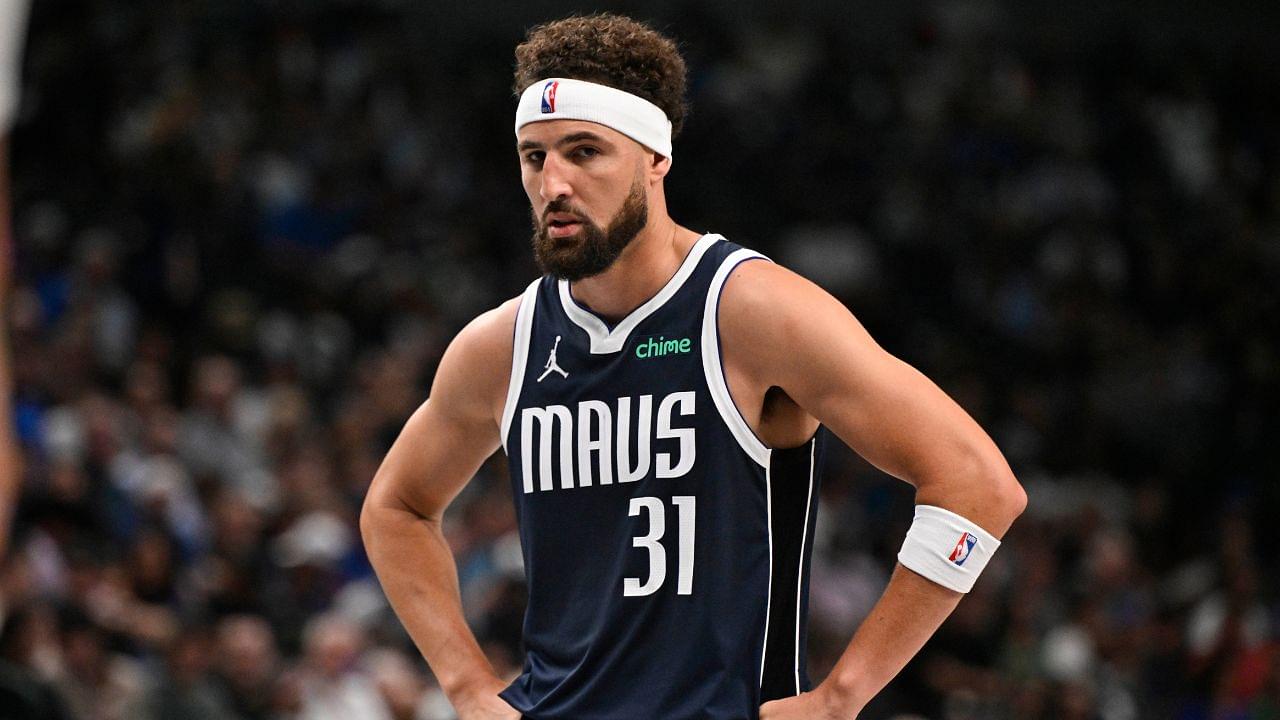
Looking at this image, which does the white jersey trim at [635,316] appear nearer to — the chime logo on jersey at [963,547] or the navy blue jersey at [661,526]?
the navy blue jersey at [661,526]

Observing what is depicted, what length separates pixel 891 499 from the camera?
12070 millimetres

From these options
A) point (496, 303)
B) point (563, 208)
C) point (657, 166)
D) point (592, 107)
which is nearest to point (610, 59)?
point (592, 107)

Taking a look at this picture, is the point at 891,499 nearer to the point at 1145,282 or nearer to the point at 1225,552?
the point at 1225,552

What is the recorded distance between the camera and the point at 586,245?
3873 mm

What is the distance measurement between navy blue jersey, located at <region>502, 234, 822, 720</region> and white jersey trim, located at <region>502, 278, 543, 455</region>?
80mm

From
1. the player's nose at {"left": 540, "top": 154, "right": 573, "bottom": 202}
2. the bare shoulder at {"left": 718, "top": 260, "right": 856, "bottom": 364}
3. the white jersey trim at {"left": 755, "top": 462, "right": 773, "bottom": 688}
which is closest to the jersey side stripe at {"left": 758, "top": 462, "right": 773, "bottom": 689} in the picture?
the white jersey trim at {"left": 755, "top": 462, "right": 773, "bottom": 688}

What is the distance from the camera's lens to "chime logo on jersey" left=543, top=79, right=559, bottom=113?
12.9 ft

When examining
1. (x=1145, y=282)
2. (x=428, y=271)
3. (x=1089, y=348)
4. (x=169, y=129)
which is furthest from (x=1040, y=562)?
(x=169, y=129)

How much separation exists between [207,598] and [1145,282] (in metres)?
8.60

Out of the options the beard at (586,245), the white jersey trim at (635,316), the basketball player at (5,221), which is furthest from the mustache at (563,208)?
the basketball player at (5,221)

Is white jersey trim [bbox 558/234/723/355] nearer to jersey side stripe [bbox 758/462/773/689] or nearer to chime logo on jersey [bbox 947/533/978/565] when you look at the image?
jersey side stripe [bbox 758/462/773/689]

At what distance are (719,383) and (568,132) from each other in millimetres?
676

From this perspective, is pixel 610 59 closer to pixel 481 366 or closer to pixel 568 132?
pixel 568 132

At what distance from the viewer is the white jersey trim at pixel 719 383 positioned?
3781 mm
